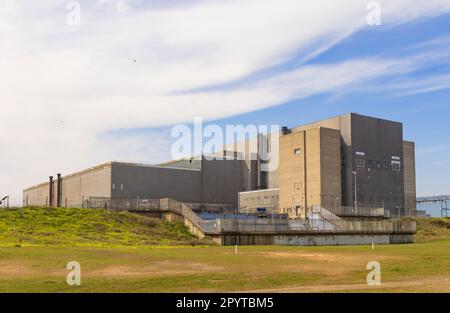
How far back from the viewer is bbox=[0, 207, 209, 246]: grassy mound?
162 feet

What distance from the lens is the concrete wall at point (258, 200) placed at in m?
104

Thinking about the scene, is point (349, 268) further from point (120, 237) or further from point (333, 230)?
point (333, 230)

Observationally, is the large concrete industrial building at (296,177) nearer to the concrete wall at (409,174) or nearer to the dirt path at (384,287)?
the concrete wall at (409,174)

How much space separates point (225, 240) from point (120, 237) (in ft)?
33.9

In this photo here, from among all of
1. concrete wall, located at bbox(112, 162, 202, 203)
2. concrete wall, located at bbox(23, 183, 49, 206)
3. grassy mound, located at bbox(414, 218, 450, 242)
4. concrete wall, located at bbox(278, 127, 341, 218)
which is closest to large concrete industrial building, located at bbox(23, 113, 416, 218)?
concrete wall, located at bbox(278, 127, 341, 218)

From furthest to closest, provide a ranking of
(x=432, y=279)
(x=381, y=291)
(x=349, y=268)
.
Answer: (x=349, y=268) < (x=432, y=279) < (x=381, y=291)

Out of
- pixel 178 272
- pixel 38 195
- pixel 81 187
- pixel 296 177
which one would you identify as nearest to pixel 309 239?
pixel 178 272

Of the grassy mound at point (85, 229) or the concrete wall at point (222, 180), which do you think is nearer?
the grassy mound at point (85, 229)

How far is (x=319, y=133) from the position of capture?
316 ft

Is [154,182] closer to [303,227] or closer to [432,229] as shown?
[303,227]

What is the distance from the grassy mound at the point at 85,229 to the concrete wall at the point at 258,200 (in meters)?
41.6

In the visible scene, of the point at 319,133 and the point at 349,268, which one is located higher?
the point at 319,133

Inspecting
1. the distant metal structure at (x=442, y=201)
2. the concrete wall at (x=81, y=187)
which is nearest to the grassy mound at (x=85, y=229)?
the concrete wall at (x=81, y=187)

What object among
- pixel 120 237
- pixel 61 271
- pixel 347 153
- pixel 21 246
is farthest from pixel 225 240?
pixel 347 153
